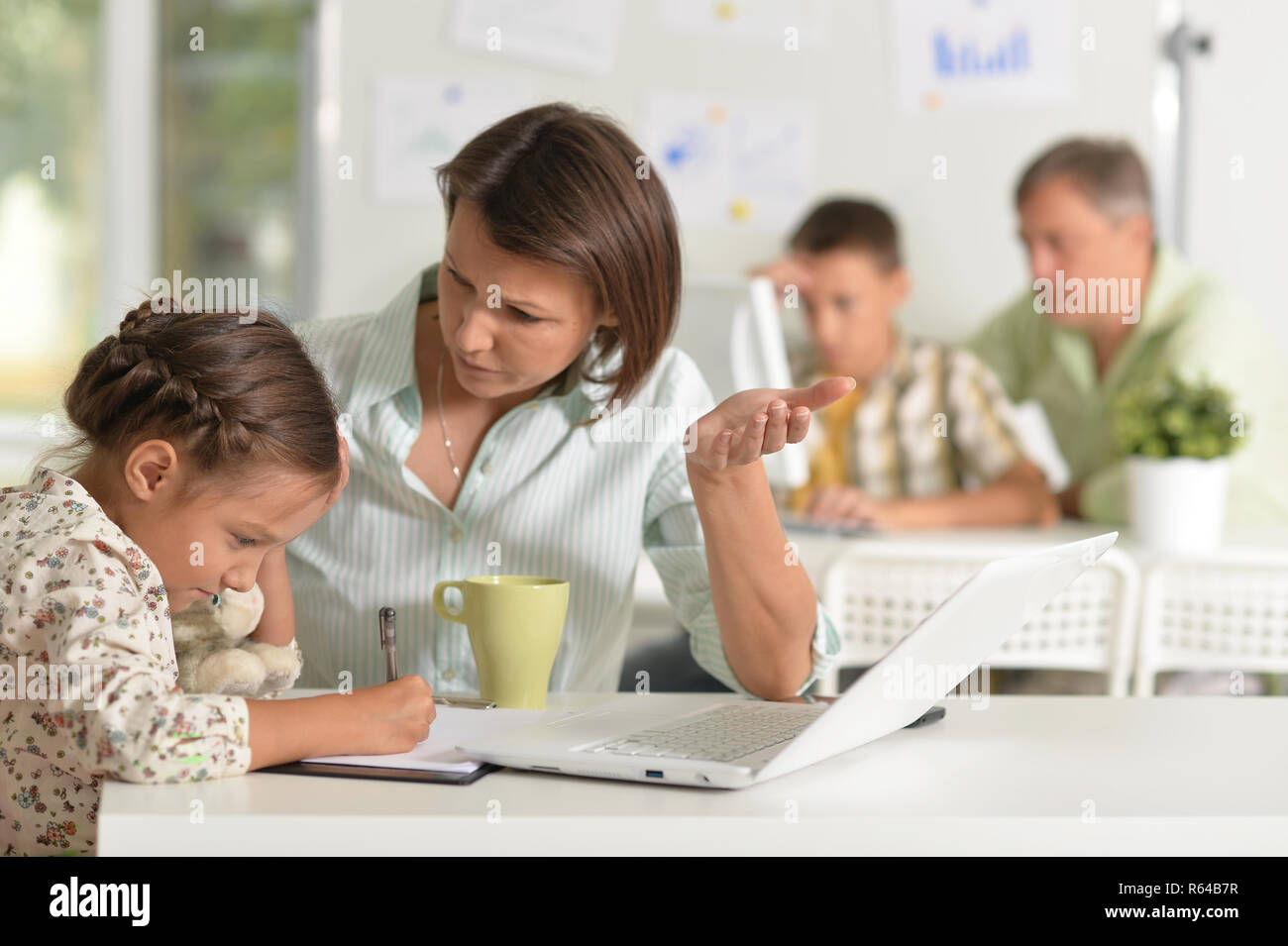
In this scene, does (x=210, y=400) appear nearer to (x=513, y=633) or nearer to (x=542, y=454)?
(x=513, y=633)

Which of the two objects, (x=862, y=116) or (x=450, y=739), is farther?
(x=862, y=116)

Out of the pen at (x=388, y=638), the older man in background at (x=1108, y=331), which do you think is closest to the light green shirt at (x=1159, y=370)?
the older man in background at (x=1108, y=331)

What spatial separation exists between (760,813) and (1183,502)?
159 centimetres

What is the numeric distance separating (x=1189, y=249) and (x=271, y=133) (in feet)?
7.48

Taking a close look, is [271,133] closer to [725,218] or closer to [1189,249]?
[725,218]

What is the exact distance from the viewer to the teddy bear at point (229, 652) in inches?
40.8

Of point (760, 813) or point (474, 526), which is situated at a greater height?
point (474, 526)

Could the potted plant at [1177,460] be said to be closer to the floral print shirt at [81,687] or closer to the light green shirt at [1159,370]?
the light green shirt at [1159,370]

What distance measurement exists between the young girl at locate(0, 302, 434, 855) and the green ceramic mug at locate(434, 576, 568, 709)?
14 centimetres

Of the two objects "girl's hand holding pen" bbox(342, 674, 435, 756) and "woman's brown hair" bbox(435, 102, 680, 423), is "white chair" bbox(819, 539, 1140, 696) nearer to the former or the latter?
"woman's brown hair" bbox(435, 102, 680, 423)

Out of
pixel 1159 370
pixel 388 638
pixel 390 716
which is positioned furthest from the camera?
pixel 1159 370

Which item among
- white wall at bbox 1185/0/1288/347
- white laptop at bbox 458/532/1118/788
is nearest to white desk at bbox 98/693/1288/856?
white laptop at bbox 458/532/1118/788

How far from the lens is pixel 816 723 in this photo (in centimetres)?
81

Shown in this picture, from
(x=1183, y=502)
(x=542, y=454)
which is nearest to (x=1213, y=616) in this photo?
(x=1183, y=502)
